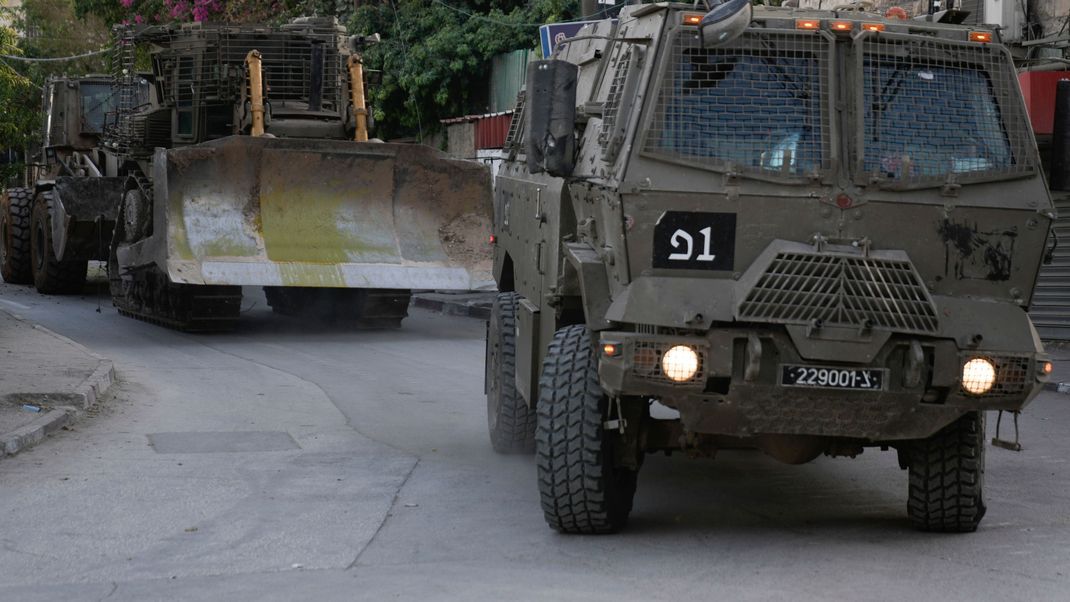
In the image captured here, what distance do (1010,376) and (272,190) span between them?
10358 mm

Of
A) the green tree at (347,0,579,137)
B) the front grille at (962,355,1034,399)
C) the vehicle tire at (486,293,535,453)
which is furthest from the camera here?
the green tree at (347,0,579,137)

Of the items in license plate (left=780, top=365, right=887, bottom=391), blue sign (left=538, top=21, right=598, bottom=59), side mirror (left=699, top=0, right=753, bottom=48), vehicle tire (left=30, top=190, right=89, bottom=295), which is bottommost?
vehicle tire (left=30, top=190, right=89, bottom=295)

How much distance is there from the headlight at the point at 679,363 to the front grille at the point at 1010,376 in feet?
3.69

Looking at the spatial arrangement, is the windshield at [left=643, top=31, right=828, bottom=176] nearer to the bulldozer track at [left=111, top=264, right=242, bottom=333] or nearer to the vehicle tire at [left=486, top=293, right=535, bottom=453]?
the vehicle tire at [left=486, top=293, right=535, bottom=453]

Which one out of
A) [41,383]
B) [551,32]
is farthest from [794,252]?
[551,32]

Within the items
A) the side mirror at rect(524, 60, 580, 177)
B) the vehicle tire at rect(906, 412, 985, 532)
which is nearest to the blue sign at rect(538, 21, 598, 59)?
the side mirror at rect(524, 60, 580, 177)

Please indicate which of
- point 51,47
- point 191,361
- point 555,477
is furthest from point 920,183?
point 51,47

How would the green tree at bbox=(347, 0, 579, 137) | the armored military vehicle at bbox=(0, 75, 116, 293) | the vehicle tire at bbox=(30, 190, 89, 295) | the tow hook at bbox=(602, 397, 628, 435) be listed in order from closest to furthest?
the tow hook at bbox=(602, 397, 628, 435)
the armored military vehicle at bbox=(0, 75, 116, 293)
the vehicle tire at bbox=(30, 190, 89, 295)
the green tree at bbox=(347, 0, 579, 137)

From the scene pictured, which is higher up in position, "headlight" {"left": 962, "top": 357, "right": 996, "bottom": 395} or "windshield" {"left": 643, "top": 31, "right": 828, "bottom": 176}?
"windshield" {"left": 643, "top": 31, "right": 828, "bottom": 176}

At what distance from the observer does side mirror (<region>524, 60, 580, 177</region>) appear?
684 centimetres

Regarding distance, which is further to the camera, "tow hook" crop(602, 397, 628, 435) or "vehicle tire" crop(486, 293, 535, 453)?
"vehicle tire" crop(486, 293, 535, 453)

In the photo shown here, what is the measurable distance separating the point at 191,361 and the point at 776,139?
28.1ft

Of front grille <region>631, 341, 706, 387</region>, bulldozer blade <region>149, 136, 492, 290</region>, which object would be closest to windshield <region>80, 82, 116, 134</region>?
bulldozer blade <region>149, 136, 492, 290</region>

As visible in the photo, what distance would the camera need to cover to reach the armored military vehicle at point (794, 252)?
6391 mm
